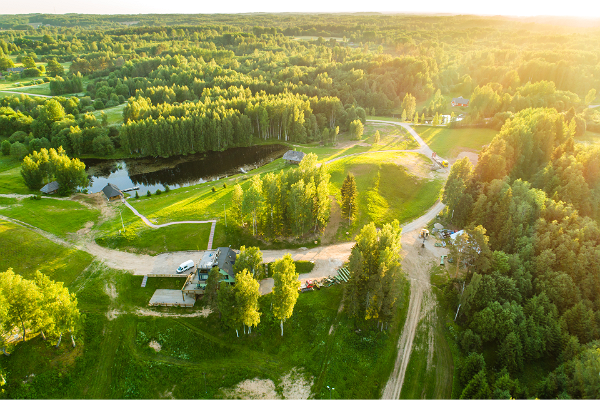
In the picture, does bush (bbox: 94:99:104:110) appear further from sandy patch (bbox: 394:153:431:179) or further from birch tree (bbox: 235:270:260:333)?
birch tree (bbox: 235:270:260:333)

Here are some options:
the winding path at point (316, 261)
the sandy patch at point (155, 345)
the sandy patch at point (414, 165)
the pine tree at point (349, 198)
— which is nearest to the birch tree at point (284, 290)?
the winding path at point (316, 261)

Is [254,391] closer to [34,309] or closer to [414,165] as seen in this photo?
[34,309]

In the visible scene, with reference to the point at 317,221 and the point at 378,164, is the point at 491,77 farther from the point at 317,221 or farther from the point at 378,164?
the point at 317,221

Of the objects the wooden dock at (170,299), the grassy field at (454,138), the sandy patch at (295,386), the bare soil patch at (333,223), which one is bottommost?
the sandy patch at (295,386)

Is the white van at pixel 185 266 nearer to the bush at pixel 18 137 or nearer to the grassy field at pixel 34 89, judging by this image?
the bush at pixel 18 137

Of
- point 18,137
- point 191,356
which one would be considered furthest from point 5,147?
point 191,356

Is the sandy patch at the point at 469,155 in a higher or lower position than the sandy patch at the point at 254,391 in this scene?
higher
